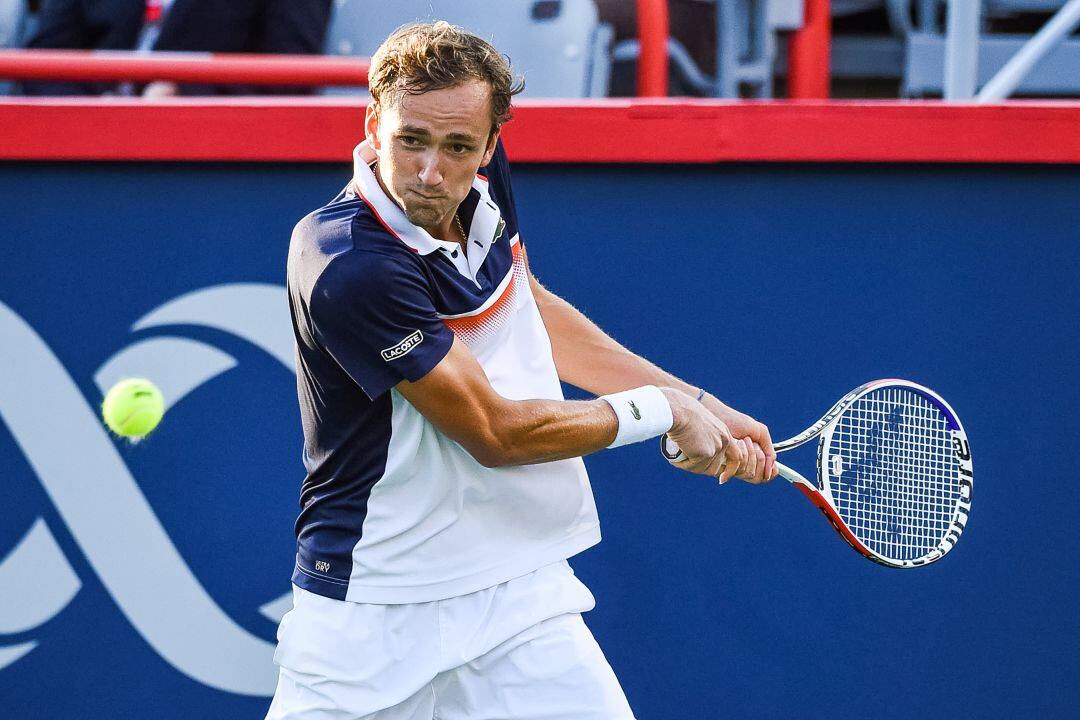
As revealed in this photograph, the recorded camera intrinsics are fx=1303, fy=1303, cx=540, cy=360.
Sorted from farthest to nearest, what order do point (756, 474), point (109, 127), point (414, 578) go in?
point (109, 127), point (756, 474), point (414, 578)

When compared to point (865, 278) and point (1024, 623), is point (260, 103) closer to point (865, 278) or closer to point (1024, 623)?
point (865, 278)

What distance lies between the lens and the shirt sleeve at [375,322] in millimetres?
2152

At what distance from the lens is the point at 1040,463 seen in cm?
322

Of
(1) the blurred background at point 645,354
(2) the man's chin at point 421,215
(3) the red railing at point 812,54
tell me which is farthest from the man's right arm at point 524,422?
(3) the red railing at point 812,54

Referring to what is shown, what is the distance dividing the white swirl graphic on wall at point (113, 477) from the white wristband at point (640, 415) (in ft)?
3.38

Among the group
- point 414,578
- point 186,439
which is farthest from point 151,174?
point 414,578

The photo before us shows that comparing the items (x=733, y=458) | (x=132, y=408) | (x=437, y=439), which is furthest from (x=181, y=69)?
(x=733, y=458)

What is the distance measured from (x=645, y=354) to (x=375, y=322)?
1.14 meters

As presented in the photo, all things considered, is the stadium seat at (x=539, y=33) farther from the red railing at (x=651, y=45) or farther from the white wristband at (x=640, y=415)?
the white wristband at (x=640, y=415)

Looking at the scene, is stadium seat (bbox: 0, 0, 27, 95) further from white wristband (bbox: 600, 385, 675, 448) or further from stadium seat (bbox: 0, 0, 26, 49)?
white wristband (bbox: 600, 385, 675, 448)

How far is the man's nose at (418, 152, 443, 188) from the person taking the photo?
2.23 m

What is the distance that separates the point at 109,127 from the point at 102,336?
48 cm

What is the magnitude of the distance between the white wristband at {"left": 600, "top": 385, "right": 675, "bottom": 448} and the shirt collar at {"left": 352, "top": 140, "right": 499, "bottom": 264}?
1.18 feet

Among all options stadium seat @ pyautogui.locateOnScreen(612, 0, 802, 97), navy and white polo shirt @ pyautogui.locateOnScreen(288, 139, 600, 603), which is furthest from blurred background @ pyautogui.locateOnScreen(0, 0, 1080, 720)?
stadium seat @ pyautogui.locateOnScreen(612, 0, 802, 97)
